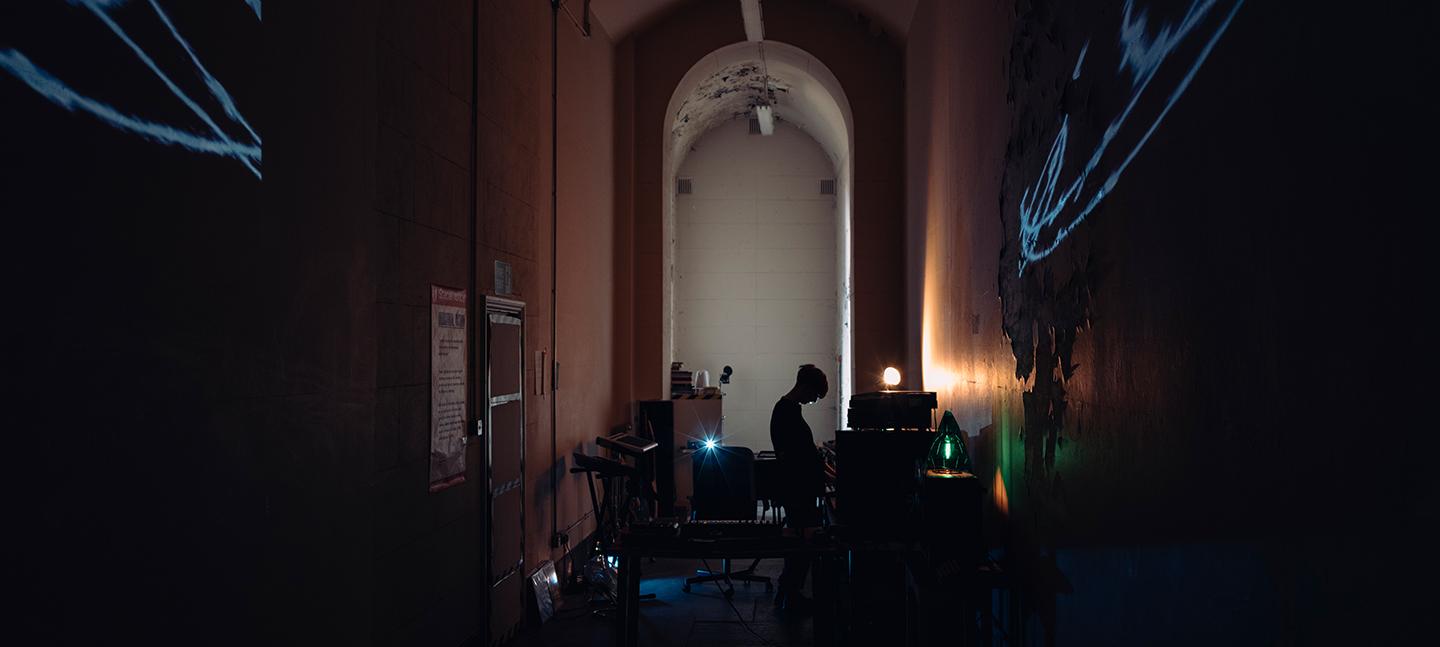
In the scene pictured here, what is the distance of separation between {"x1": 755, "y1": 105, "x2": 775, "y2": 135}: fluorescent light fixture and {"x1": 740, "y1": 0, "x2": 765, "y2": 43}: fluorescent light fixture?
250cm

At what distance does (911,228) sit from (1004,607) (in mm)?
4363

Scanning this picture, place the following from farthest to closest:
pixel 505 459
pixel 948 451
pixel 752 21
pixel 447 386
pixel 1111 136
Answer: pixel 752 21 → pixel 505 459 → pixel 447 386 → pixel 948 451 → pixel 1111 136

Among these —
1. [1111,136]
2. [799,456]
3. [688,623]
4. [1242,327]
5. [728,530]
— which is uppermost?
[1111,136]

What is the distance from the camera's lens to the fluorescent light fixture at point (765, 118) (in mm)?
10883

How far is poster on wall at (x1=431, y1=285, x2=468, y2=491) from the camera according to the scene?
4195 millimetres

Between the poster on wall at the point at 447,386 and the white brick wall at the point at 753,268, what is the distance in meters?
7.02

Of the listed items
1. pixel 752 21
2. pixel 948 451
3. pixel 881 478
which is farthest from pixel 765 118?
pixel 948 451

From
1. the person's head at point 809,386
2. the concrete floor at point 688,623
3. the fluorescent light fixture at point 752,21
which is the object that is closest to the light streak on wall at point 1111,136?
the person's head at point 809,386

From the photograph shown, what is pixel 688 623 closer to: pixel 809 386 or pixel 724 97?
pixel 809 386

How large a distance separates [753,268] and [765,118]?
1.90m

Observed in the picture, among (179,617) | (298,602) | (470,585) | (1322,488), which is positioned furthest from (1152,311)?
(470,585)

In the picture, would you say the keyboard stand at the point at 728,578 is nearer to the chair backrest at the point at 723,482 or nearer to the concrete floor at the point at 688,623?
the concrete floor at the point at 688,623

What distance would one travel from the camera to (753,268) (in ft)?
38.0

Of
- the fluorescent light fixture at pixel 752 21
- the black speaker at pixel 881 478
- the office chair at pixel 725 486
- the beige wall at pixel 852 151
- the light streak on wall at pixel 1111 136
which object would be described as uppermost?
the fluorescent light fixture at pixel 752 21
